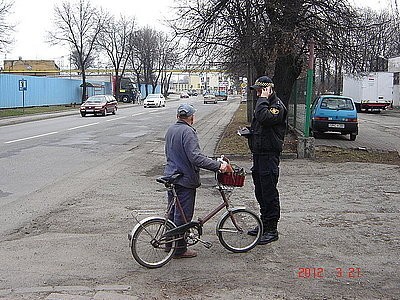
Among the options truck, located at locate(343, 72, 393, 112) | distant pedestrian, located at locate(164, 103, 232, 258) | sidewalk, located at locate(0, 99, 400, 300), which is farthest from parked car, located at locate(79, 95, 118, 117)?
distant pedestrian, located at locate(164, 103, 232, 258)

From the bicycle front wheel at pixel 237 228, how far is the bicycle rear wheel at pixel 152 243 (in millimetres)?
690

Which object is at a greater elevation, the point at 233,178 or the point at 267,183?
the point at 233,178

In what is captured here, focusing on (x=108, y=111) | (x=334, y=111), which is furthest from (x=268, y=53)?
(x=108, y=111)

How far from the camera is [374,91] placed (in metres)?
48.3

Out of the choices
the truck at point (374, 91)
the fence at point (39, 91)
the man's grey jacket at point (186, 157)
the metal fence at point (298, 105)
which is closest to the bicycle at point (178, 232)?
the man's grey jacket at point (186, 157)

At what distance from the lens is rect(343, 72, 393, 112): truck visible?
47.3 metres

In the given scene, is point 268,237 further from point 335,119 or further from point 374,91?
point 374,91

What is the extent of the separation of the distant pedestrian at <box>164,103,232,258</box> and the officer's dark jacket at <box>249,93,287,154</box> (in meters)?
0.80

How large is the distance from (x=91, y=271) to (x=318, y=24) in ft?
44.1

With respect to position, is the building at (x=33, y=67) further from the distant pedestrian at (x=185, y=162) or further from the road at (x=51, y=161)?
the distant pedestrian at (x=185, y=162)

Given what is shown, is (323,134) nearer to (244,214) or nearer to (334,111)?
(334,111)

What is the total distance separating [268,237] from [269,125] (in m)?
1.34

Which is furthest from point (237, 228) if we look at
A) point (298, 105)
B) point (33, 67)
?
point (33, 67)

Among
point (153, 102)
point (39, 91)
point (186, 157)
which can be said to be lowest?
point (186, 157)
